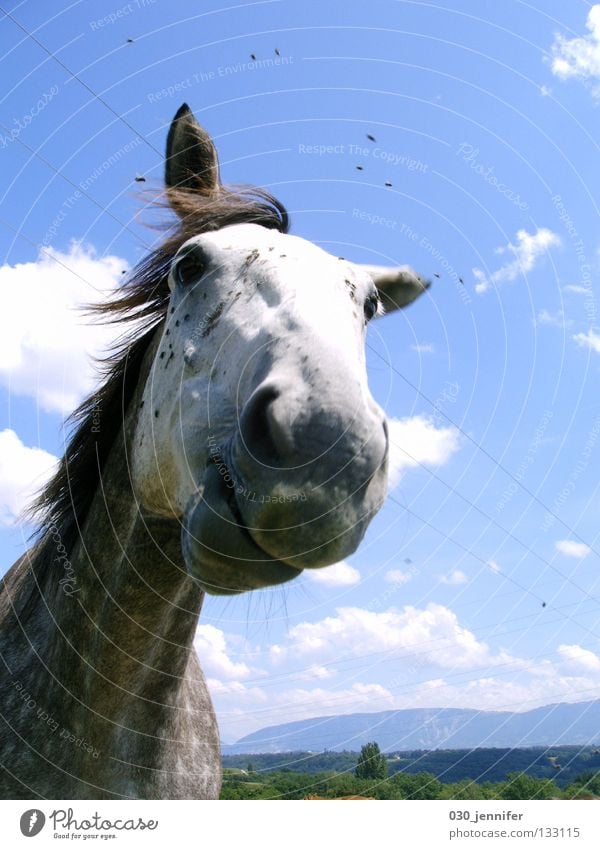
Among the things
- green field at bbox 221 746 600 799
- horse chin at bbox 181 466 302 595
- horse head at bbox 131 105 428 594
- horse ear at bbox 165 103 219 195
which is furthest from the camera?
green field at bbox 221 746 600 799

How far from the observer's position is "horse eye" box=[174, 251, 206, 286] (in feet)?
10.5

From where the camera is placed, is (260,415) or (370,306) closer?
(260,415)

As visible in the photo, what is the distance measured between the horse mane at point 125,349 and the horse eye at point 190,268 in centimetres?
67

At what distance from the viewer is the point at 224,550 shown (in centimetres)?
224

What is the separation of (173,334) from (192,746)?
2429 mm

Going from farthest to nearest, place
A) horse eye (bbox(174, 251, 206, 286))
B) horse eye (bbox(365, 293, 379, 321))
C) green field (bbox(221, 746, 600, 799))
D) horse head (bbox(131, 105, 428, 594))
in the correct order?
green field (bbox(221, 746, 600, 799)) < horse eye (bbox(365, 293, 379, 321)) < horse eye (bbox(174, 251, 206, 286)) < horse head (bbox(131, 105, 428, 594))

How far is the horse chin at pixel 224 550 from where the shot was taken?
2.23 m

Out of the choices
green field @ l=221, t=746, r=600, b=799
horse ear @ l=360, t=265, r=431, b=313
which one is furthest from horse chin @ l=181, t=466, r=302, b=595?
horse ear @ l=360, t=265, r=431, b=313

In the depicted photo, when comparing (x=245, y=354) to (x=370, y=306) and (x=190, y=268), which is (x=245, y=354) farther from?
(x=370, y=306)

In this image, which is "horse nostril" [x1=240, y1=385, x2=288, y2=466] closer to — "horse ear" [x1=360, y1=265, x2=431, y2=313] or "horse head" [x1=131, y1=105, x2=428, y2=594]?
"horse head" [x1=131, y1=105, x2=428, y2=594]

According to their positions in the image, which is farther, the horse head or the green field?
the green field

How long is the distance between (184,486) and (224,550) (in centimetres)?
56

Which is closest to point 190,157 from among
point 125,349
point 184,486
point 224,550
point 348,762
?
point 125,349

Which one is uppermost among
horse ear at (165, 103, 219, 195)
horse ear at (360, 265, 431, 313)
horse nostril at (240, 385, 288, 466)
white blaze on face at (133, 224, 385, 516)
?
horse ear at (165, 103, 219, 195)
